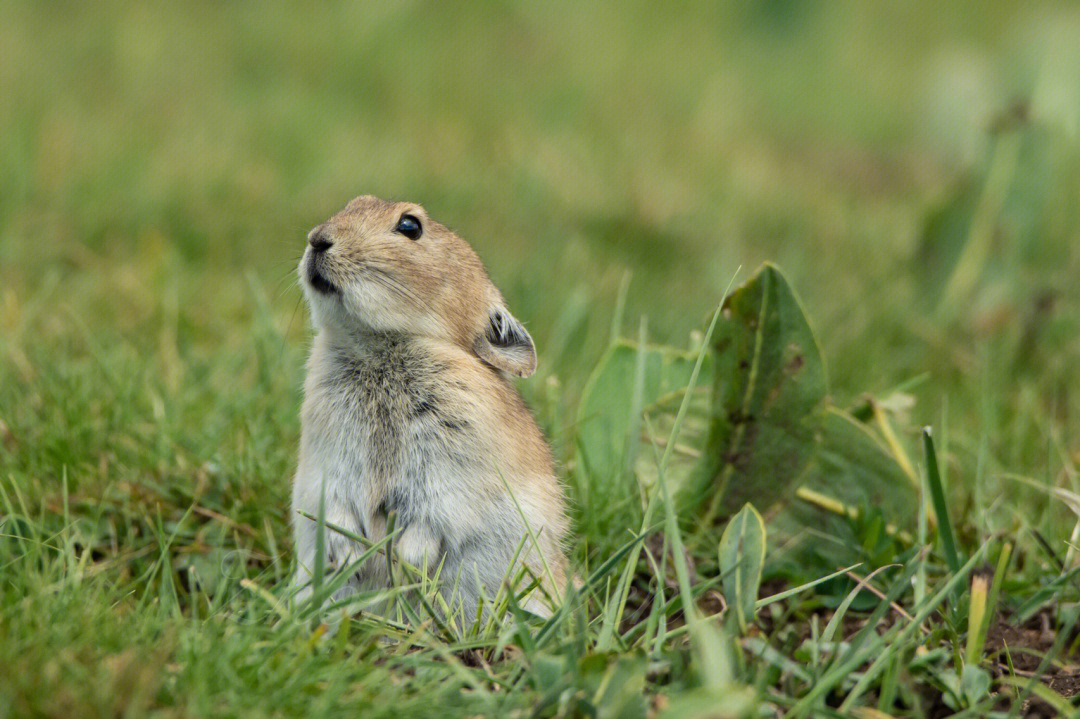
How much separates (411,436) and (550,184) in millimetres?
4819

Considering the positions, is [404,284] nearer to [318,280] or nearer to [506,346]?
[318,280]

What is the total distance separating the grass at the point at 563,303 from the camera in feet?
9.21

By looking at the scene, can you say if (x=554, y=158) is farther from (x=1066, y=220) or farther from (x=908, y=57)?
(x=908, y=57)

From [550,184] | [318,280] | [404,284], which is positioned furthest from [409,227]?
[550,184]

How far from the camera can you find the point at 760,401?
402 cm

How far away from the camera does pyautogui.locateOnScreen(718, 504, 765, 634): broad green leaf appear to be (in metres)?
3.12

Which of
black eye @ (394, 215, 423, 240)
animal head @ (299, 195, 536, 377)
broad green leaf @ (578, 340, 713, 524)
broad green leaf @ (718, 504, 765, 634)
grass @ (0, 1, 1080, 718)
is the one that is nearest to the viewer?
grass @ (0, 1, 1080, 718)

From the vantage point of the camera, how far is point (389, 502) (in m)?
3.40

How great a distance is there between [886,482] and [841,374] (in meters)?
1.77

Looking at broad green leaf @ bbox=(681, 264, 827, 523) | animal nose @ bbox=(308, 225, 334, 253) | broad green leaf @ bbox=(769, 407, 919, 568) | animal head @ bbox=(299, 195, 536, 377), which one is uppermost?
animal nose @ bbox=(308, 225, 334, 253)

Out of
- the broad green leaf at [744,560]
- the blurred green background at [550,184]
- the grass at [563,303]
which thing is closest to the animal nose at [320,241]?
the blurred green background at [550,184]

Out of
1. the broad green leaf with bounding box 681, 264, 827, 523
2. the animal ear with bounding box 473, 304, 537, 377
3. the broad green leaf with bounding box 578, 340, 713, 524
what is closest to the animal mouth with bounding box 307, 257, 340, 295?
the animal ear with bounding box 473, 304, 537, 377

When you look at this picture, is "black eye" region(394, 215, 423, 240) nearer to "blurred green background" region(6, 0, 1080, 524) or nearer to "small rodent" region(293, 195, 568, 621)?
"small rodent" region(293, 195, 568, 621)

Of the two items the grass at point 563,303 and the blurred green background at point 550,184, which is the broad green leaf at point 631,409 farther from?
the blurred green background at point 550,184
